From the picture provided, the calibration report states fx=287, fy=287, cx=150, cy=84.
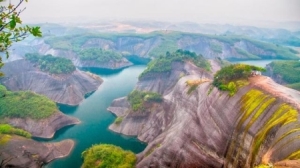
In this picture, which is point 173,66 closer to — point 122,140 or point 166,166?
point 122,140

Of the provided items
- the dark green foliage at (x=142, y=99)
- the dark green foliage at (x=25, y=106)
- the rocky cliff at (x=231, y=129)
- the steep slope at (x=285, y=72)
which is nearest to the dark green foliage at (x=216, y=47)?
the steep slope at (x=285, y=72)

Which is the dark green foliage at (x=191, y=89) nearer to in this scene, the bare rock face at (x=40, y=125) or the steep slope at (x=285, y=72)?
the bare rock face at (x=40, y=125)

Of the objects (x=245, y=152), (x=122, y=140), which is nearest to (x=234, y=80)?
(x=245, y=152)

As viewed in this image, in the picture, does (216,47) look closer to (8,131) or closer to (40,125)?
(40,125)

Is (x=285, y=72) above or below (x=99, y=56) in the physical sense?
above

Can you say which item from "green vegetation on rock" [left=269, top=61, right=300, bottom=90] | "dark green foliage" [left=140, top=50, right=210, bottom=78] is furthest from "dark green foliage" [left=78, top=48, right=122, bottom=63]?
"green vegetation on rock" [left=269, top=61, right=300, bottom=90]

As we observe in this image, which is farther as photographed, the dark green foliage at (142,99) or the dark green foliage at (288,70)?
the dark green foliage at (288,70)

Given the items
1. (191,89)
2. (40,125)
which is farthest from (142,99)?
(40,125)
